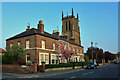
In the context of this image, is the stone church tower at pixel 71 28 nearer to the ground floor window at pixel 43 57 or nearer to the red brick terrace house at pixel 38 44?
the red brick terrace house at pixel 38 44

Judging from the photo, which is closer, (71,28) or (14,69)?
(14,69)

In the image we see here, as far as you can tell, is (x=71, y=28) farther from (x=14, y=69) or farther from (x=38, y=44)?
(x=14, y=69)

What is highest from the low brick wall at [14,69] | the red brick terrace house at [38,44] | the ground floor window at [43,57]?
the red brick terrace house at [38,44]

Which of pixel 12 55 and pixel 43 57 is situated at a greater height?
pixel 12 55

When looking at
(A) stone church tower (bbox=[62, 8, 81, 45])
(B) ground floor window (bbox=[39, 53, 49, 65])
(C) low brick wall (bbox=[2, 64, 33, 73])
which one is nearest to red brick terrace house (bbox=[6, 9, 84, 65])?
(B) ground floor window (bbox=[39, 53, 49, 65])

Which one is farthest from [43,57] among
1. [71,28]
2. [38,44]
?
[71,28]

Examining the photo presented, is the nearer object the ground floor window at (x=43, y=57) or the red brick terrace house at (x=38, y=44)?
the red brick terrace house at (x=38, y=44)

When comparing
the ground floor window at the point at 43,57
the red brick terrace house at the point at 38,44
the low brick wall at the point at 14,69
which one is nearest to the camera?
the low brick wall at the point at 14,69

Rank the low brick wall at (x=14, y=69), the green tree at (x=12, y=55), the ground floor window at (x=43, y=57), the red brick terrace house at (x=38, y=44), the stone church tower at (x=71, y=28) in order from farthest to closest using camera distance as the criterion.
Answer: the stone church tower at (x=71, y=28) → the ground floor window at (x=43, y=57) → the red brick terrace house at (x=38, y=44) → the green tree at (x=12, y=55) → the low brick wall at (x=14, y=69)

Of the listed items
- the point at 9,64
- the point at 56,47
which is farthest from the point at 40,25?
the point at 9,64

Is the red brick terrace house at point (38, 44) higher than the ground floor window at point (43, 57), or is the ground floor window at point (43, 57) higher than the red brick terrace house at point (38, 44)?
the red brick terrace house at point (38, 44)

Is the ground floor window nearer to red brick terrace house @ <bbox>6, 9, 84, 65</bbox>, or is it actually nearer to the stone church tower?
red brick terrace house @ <bbox>6, 9, 84, 65</bbox>

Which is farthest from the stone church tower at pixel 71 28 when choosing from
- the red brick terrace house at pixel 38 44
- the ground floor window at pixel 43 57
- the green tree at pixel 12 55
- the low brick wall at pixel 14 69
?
the low brick wall at pixel 14 69

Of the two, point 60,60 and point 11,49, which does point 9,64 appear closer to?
point 11,49
